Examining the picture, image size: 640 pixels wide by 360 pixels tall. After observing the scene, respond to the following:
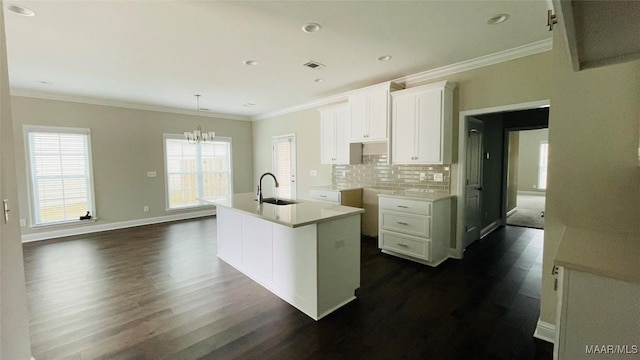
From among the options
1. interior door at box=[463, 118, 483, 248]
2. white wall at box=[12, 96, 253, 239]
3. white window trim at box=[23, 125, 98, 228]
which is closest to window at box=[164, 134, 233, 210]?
white wall at box=[12, 96, 253, 239]

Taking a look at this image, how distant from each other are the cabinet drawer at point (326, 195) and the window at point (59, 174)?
14.9 feet

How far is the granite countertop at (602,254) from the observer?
3.52 ft

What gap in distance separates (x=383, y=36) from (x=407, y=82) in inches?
58.2

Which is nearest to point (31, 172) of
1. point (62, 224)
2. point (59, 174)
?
point (59, 174)

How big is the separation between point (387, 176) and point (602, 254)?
3.23 meters

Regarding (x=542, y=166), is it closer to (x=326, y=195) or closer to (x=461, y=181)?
(x=461, y=181)

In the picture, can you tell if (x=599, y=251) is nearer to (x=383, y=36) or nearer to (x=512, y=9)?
(x=512, y=9)

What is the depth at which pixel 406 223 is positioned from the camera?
3496 mm

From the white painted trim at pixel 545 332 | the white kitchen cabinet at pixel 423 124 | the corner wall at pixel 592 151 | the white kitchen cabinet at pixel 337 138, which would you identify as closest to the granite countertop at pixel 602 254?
the corner wall at pixel 592 151

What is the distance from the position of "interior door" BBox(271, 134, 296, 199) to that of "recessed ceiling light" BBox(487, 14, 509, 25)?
173 inches

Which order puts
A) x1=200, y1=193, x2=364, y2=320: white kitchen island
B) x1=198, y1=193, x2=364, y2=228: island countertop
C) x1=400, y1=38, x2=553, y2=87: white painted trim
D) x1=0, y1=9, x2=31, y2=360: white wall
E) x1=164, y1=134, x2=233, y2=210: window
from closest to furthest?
x1=0, y1=9, x2=31, y2=360: white wall, x1=198, y1=193, x2=364, y2=228: island countertop, x1=200, y1=193, x2=364, y2=320: white kitchen island, x1=400, y1=38, x2=553, y2=87: white painted trim, x1=164, y1=134, x2=233, y2=210: window

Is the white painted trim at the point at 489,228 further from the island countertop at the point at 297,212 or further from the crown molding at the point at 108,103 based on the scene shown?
the crown molding at the point at 108,103

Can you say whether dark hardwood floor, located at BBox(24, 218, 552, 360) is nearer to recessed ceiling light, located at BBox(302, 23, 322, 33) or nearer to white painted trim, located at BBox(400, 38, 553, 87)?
white painted trim, located at BBox(400, 38, 553, 87)

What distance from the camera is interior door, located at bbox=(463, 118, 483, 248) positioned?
12.4 feet
